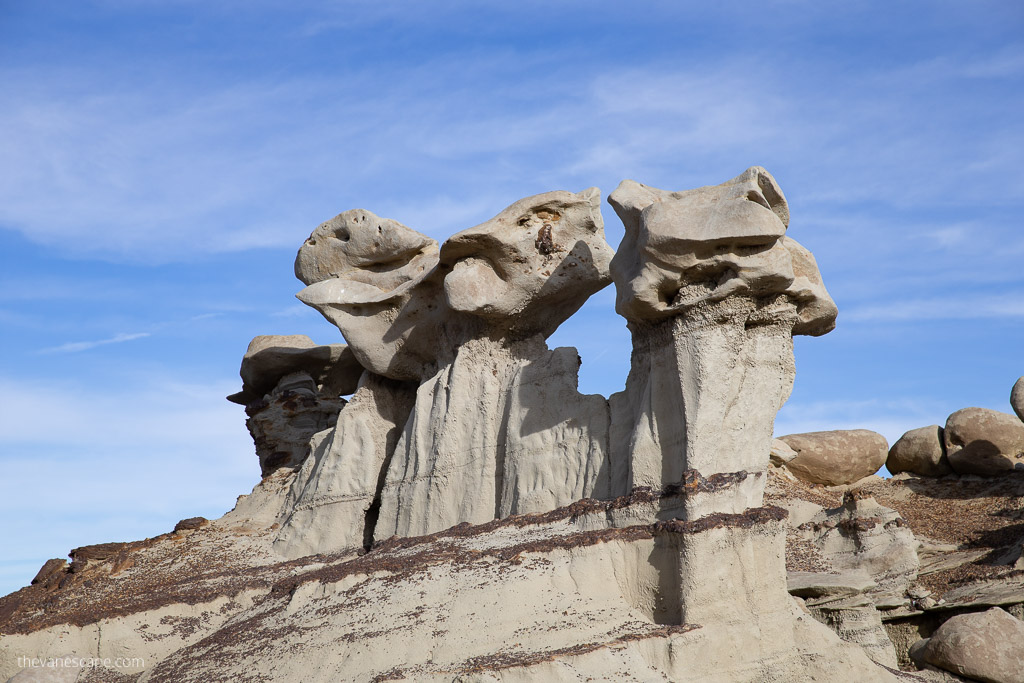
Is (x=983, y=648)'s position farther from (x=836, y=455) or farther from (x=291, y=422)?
(x=291, y=422)

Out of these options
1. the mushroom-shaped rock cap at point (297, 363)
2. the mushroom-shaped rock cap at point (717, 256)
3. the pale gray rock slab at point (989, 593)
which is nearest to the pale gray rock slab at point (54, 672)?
the mushroom-shaped rock cap at point (717, 256)

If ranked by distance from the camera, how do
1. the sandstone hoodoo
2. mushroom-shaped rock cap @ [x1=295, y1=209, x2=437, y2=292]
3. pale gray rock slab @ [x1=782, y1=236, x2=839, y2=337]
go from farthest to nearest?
mushroom-shaped rock cap @ [x1=295, y1=209, x2=437, y2=292], pale gray rock slab @ [x1=782, y1=236, x2=839, y2=337], the sandstone hoodoo

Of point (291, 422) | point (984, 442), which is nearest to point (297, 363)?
point (291, 422)

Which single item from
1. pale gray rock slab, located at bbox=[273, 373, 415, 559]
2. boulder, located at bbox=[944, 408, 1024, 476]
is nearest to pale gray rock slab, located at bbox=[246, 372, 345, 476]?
pale gray rock slab, located at bbox=[273, 373, 415, 559]

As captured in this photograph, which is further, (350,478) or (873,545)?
(350,478)

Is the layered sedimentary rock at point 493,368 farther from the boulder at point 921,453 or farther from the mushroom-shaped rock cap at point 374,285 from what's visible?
the boulder at point 921,453

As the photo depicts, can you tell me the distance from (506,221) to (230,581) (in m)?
5.57

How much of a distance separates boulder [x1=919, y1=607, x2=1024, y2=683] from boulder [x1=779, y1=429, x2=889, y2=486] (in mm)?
8230

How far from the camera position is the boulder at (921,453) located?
73.3ft

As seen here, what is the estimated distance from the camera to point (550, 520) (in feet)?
43.8

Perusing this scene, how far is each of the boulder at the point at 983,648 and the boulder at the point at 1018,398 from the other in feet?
26.3

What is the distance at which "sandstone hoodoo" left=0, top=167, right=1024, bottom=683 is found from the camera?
11.9 m

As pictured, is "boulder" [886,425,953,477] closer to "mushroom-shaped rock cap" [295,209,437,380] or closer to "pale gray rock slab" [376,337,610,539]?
"pale gray rock slab" [376,337,610,539]

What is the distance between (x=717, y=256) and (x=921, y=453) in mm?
10894
